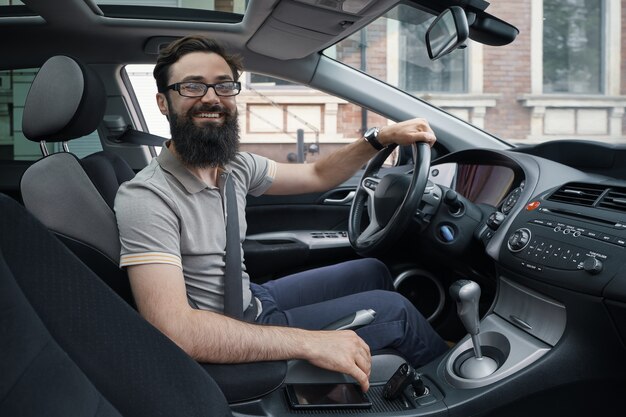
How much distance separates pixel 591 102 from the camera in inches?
259

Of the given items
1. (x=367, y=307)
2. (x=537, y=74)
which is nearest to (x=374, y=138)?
(x=367, y=307)

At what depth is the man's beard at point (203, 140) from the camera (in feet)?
5.49

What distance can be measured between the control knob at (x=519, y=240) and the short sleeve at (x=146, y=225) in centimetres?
81

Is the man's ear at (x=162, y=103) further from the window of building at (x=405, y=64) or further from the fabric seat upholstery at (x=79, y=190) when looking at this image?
the window of building at (x=405, y=64)

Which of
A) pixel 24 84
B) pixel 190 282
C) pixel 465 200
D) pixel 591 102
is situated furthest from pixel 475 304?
pixel 591 102

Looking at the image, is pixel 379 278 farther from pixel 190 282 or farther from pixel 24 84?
pixel 24 84

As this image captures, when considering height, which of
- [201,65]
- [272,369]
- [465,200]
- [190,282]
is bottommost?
[272,369]

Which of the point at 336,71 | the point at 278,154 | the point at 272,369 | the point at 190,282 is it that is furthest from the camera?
the point at 278,154

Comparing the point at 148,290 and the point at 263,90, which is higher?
the point at 263,90

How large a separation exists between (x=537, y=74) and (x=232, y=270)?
6.62 meters

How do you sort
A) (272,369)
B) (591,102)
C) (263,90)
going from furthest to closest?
(591,102)
(263,90)
(272,369)

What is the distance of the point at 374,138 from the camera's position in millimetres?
1987

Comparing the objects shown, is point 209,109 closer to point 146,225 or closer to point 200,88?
point 200,88

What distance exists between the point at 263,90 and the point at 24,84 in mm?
1246
